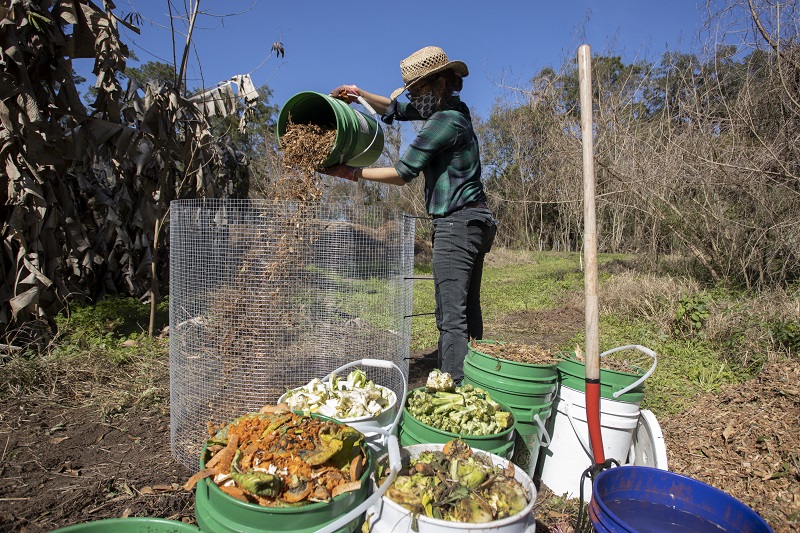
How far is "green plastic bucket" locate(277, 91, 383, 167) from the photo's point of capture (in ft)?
9.36

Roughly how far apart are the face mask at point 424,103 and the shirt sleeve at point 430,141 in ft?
0.68

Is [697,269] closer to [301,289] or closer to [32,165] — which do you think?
[301,289]

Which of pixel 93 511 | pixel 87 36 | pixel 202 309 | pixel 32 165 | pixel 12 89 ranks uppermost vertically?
pixel 87 36

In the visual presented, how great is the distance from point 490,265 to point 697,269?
902 centimetres

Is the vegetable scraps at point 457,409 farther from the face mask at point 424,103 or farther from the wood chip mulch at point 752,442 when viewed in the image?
the face mask at point 424,103

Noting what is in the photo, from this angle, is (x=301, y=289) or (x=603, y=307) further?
(x=603, y=307)

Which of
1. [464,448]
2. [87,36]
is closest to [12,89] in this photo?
[87,36]

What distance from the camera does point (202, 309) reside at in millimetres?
2664

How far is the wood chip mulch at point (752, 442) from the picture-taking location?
7.73ft

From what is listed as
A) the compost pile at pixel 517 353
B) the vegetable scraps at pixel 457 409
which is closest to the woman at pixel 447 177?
the compost pile at pixel 517 353

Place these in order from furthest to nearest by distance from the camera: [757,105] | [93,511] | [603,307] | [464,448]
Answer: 1. [603,307]
2. [757,105]
3. [93,511]
4. [464,448]

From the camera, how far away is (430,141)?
286 cm

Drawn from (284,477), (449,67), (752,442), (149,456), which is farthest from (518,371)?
(149,456)

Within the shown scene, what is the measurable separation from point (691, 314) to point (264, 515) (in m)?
5.43
